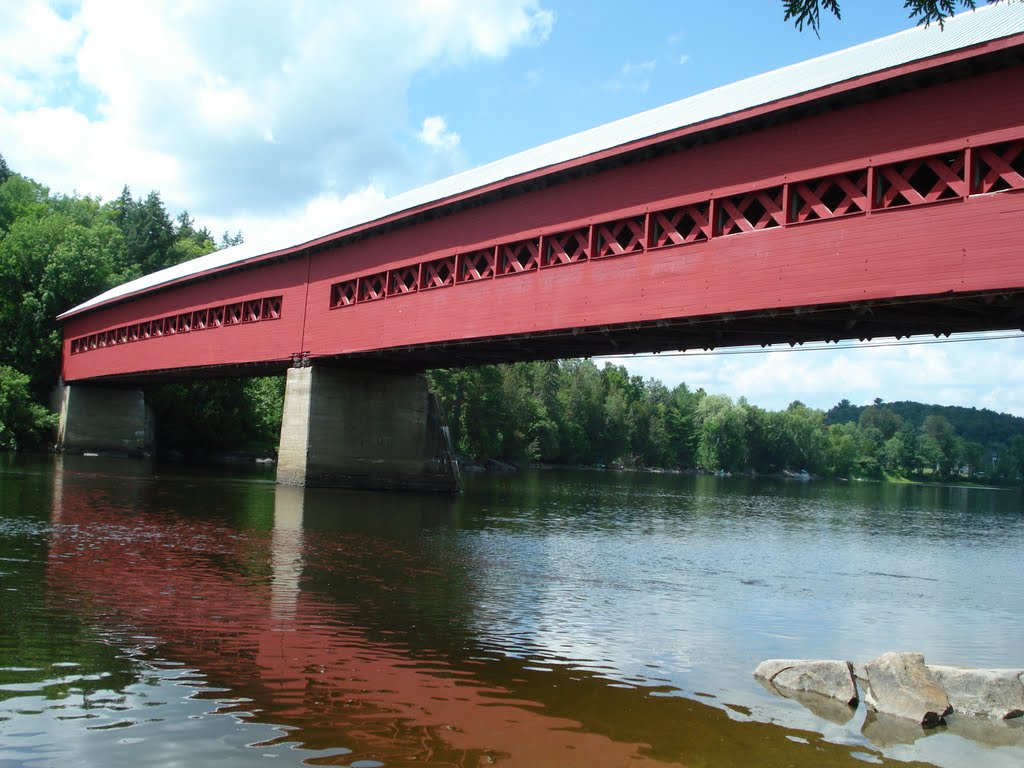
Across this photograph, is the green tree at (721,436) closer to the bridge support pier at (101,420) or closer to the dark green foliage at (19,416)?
the bridge support pier at (101,420)

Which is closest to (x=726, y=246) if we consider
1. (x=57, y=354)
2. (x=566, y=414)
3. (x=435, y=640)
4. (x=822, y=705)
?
(x=435, y=640)

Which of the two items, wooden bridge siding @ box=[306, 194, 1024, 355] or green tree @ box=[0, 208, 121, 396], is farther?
green tree @ box=[0, 208, 121, 396]

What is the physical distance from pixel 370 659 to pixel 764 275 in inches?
423

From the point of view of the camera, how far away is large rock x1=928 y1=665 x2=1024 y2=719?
6.62 meters

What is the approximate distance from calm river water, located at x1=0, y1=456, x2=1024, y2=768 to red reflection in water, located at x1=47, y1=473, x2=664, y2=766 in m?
0.02

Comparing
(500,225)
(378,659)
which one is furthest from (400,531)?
(378,659)

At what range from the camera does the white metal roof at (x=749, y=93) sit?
12906 millimetres

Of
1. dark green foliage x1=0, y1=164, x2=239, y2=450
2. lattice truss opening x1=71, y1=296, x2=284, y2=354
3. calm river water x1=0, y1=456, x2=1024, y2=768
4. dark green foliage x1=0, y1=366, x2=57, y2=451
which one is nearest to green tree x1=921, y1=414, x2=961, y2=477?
dark green foliage x1=0, y1=164, x2=239, y2=450

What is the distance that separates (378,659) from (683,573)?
328 inches

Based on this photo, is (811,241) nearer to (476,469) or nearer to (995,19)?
(995,19)

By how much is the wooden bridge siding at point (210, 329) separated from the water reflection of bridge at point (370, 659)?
1485 centimetres

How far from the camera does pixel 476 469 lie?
2486 inches

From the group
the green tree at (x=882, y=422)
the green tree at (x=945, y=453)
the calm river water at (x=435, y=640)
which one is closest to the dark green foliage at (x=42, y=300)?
the calm river water at (x=435, y=640)

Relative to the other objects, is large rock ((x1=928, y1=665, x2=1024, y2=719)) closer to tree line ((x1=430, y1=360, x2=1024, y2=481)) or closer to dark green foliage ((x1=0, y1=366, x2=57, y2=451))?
dark green foliage ((x1=0, y1=366, x2=57, y2=451))
